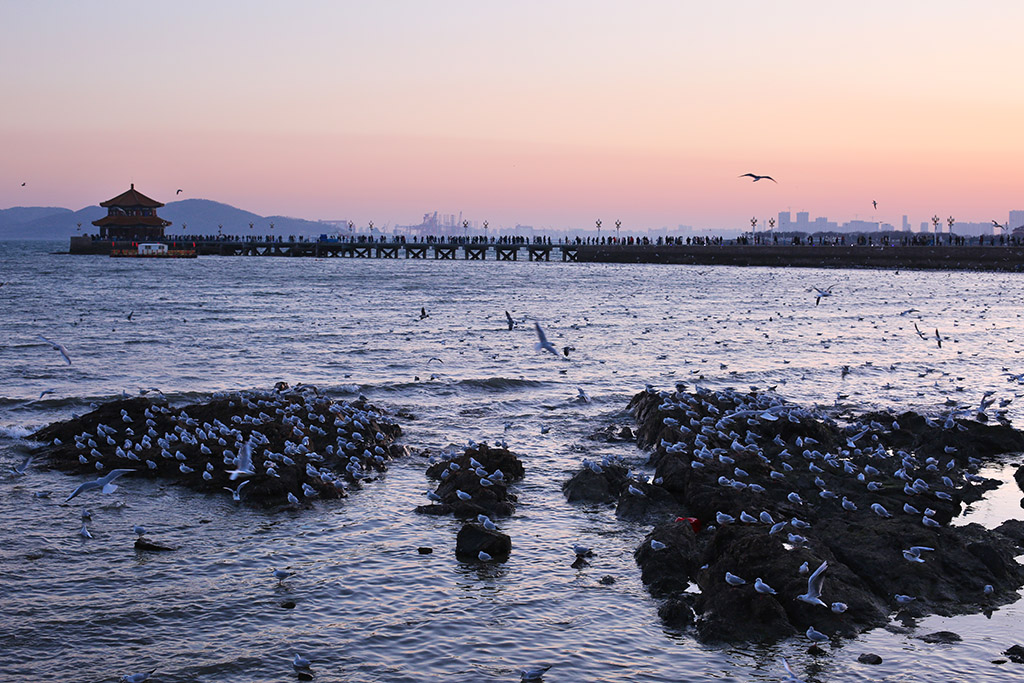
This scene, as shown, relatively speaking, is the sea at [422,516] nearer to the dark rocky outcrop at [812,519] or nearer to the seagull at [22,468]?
the seagull at [22,468]

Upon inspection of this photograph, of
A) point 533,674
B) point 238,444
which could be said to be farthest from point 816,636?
point 238,444

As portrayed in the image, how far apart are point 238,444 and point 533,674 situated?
8269mm

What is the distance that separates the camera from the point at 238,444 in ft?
48.3

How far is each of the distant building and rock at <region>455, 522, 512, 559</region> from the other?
120 meters

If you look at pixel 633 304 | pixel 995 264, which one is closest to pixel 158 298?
pixel 633 304

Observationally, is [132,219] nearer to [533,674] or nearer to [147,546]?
[147,546]

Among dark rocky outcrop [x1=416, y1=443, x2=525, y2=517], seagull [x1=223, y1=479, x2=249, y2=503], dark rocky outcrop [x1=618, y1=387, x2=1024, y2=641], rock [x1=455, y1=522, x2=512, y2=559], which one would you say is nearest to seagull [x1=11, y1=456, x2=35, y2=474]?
seagull [x1=223, y1=479, x2=249, y2=503]

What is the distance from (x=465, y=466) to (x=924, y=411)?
1136cm

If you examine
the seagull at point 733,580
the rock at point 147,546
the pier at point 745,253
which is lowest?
the rock at point 147,546

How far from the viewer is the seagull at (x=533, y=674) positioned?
8047mm

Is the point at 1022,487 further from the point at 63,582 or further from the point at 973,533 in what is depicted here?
the point at 63,582

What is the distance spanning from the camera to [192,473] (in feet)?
46.0

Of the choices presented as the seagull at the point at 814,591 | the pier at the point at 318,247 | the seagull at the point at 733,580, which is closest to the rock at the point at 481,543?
the seagull at the point at 733,580

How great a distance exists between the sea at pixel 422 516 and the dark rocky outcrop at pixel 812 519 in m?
0.38
